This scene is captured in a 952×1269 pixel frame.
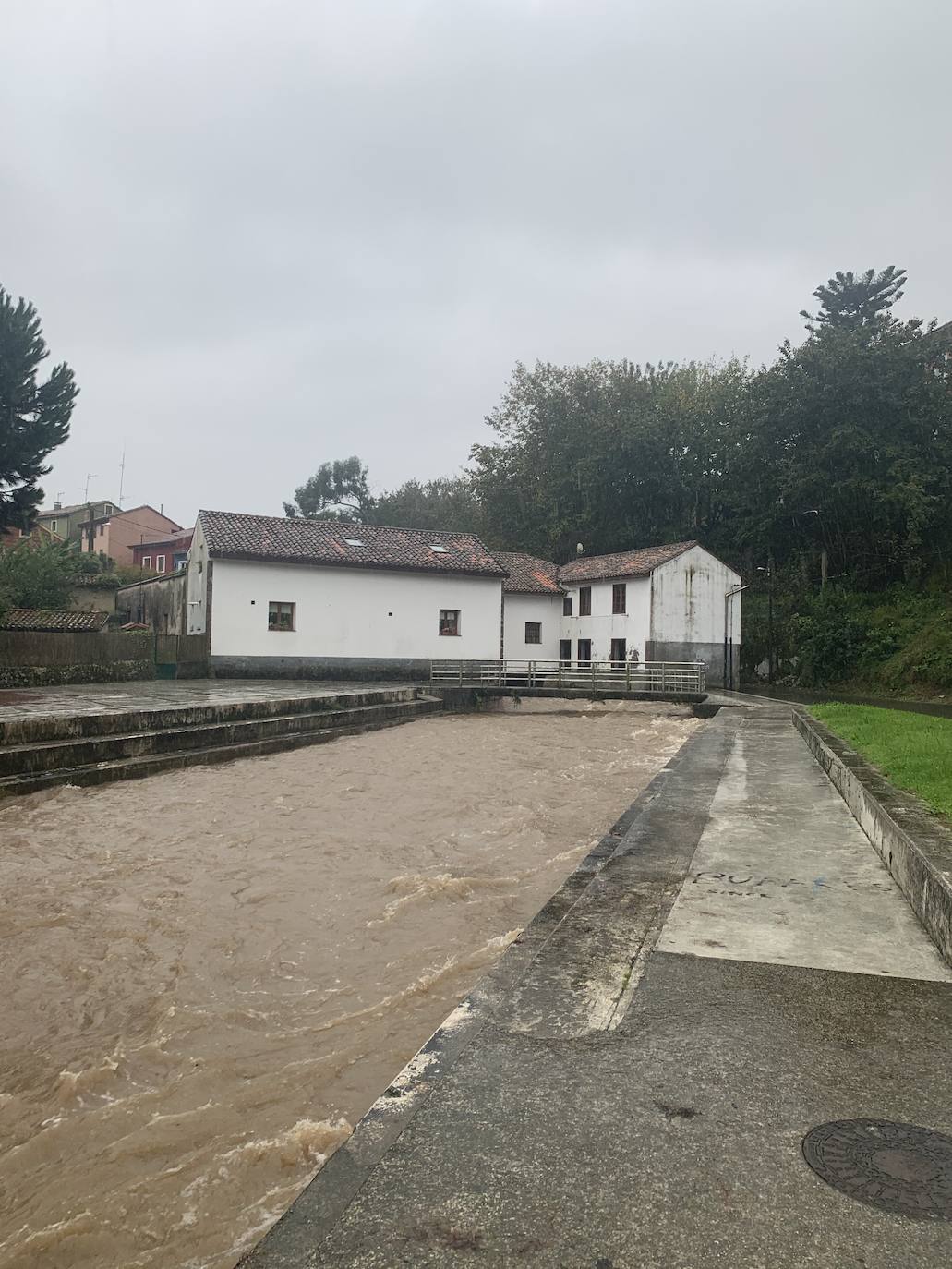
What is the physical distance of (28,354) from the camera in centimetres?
2255

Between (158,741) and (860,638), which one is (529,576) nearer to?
(860,638)

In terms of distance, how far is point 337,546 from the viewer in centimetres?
2792

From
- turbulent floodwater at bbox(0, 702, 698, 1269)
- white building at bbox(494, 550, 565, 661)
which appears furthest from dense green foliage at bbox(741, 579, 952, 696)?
turbulent floodwater at bbox(0, 702, 698, 1269)

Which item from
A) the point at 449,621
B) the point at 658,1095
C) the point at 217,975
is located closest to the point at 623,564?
the point at 449,621

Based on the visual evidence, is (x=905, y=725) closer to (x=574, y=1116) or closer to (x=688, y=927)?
(x=688, y=927)

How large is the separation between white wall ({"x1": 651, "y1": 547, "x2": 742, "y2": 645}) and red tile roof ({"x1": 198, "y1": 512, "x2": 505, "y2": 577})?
20.8 feet

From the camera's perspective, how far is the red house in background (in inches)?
1948

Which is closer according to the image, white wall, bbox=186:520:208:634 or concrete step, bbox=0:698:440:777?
concrete step, bbox=0:698:440:777

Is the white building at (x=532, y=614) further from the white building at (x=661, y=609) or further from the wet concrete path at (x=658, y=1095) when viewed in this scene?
the wet concrete path at (x=658, y=1095)

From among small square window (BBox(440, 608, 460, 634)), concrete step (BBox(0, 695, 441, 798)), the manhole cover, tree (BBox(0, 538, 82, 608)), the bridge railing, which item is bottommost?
concrete step (BBox(0, 695, 441, 798))

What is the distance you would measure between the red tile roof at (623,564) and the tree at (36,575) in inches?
784

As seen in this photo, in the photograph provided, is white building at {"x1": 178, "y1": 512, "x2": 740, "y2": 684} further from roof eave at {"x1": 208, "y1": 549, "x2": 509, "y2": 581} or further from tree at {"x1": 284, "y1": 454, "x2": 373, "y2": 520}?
tree at {"x1": 284, "y1": 454, "x2": 373, "y2": 520}

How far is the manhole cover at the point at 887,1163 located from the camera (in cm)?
192

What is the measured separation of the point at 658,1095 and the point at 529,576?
3284 cm
